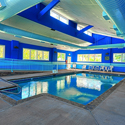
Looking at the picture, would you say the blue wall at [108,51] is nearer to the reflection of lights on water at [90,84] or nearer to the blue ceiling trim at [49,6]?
the reflection of lights on water at [90,84]

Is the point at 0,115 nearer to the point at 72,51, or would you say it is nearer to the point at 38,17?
the point at 38,17

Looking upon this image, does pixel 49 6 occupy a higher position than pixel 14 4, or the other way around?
pixel 49 6

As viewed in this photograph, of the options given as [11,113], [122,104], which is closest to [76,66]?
[122,104]

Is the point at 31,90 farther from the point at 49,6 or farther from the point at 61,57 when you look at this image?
the point at 61,57

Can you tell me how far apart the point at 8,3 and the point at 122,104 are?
12.9 feet

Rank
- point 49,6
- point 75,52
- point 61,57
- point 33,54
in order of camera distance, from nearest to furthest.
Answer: point 49,6 → point 33,54 → point 61,57 → point 75,52

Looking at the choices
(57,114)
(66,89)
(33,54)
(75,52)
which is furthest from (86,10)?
(75,52)

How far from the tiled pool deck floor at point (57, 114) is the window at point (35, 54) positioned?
28.2 ft

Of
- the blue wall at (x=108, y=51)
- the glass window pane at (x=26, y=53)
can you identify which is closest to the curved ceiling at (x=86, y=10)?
the glass window pane at (x=26, y=53)

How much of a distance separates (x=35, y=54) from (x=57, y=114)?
33.2ft

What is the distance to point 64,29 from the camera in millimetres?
8062

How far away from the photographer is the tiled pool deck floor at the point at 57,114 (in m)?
1.72

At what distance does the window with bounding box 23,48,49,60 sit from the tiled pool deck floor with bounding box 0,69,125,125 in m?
8.58

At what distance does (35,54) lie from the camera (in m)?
11.4
